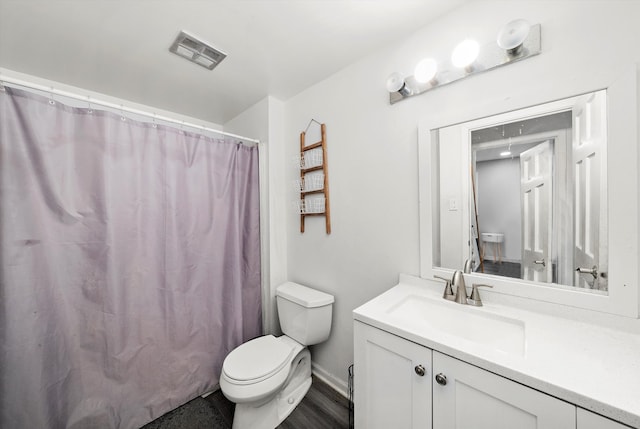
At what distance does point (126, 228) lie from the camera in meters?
1.36

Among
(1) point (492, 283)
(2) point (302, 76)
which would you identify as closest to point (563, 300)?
(1) point (492, 283)

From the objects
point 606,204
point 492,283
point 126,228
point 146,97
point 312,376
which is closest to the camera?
point 606,204

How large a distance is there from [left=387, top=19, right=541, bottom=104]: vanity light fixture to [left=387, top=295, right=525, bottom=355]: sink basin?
1.07 metres

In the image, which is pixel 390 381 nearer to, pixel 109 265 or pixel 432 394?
pixel 432 394

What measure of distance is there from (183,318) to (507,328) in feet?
5.92

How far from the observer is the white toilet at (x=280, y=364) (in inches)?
49.3

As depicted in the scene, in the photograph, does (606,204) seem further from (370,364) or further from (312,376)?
(312,376)

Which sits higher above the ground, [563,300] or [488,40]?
[488,40]

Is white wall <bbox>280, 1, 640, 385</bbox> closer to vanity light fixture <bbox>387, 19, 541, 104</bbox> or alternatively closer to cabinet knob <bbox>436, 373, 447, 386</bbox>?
vanity light fixture <bbox>387, 19, 541, 104</bbox>

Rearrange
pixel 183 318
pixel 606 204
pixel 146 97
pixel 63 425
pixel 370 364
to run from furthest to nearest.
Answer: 1. pixel 146 97
2. pixel 183 318
3. pixel 63 425
4. pixel 370 364
5. pixel 606 204

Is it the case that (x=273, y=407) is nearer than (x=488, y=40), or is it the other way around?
(x=488, y=40)

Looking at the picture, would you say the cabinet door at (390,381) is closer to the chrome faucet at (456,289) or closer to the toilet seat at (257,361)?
the chrome faucet at (456,289)

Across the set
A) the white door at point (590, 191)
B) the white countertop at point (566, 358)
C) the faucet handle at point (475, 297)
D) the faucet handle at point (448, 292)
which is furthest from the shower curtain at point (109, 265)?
the white door at point (590, 191)

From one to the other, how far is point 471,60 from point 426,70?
0.19 m
